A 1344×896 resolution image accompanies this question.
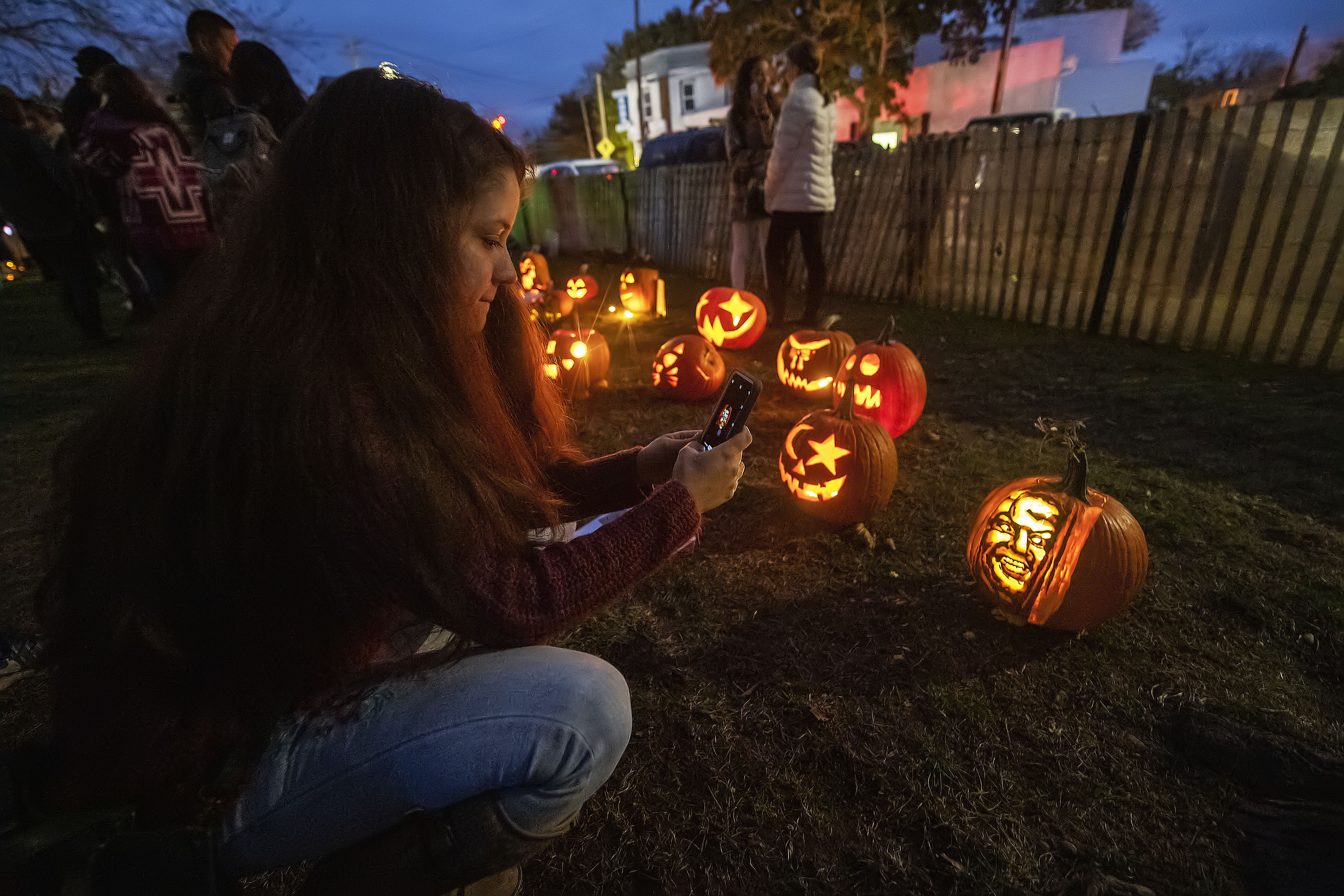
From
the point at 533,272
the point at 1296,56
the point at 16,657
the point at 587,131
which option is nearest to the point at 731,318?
the point at 533,272

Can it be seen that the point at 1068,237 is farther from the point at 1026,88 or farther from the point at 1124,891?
the point at 1026,88

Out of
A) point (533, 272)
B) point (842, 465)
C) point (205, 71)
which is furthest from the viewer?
point (533, 272)

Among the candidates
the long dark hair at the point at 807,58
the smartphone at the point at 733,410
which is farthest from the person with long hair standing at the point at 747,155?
the smartphone at the point at 733,410

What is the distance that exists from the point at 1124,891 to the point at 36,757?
2.33 meters

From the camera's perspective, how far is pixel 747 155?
255 inches

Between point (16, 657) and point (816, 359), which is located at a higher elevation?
point (816, 359)

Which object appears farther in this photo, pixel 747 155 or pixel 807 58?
pixel 747 155

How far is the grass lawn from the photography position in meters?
1.66

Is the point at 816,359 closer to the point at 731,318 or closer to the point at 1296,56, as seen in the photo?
the point at 731,318

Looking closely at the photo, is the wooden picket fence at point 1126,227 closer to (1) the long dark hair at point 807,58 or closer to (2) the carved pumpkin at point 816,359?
(1) the long dark hair at point 807,58

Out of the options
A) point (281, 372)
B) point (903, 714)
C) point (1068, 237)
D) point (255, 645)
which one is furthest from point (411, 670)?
point (1068, 237)

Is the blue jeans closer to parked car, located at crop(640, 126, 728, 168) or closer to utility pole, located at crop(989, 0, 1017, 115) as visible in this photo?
parked car, located at crop(640, 126, 728, 168)

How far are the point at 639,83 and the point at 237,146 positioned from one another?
34.2m

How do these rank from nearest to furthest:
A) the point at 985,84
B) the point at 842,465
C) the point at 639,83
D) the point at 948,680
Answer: the point at 948,680, the point at 842,465, the point at 985,84, the point at 639,83
